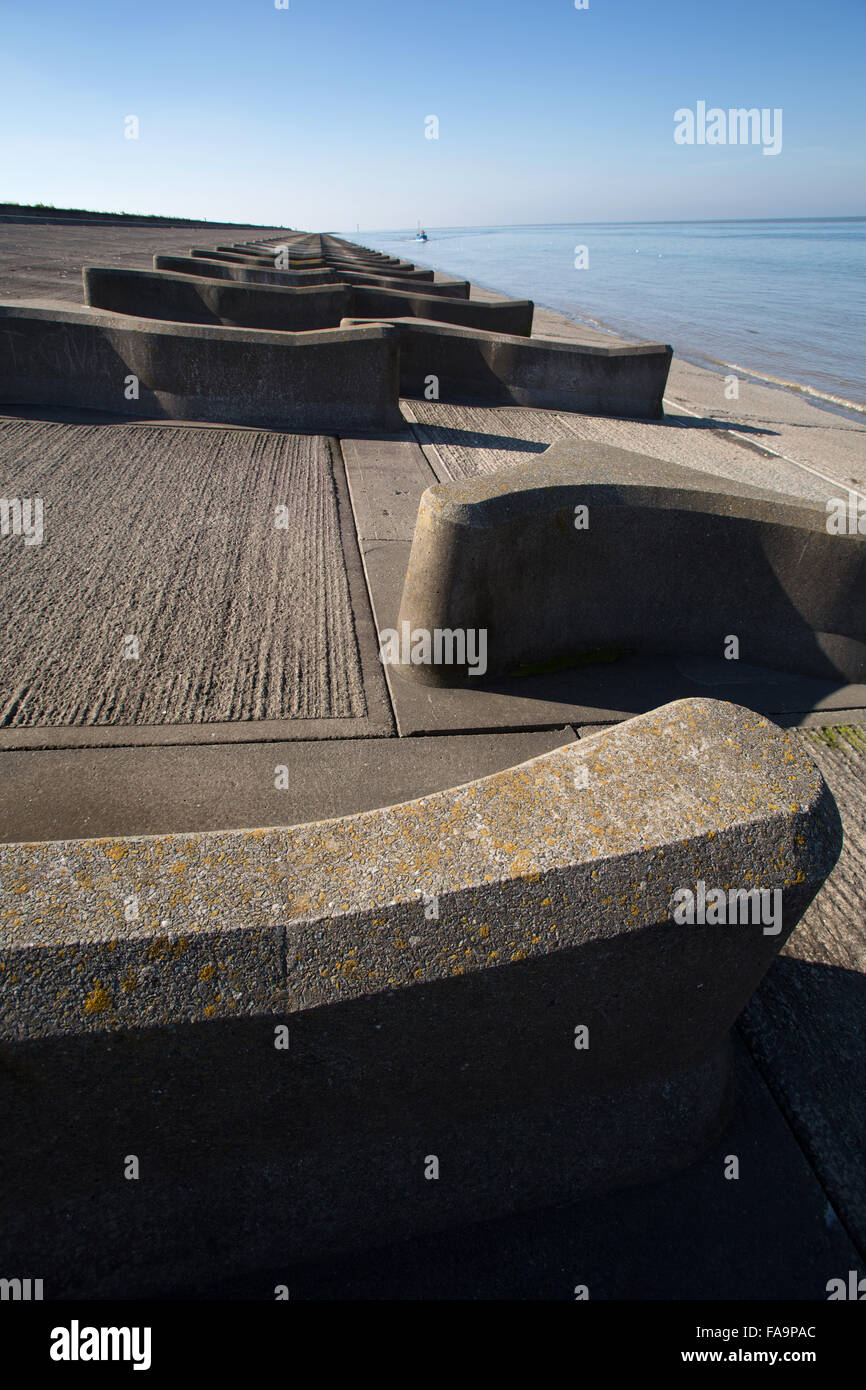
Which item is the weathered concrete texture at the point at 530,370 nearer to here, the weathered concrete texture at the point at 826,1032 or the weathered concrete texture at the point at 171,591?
the weathered concrete texture at the point at 171,591

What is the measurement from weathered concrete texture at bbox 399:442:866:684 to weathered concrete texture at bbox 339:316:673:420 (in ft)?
21.8

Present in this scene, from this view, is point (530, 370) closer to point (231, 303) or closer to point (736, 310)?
point (231, 303)

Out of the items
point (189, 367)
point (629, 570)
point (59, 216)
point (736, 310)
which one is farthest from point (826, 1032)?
point (59, 216)

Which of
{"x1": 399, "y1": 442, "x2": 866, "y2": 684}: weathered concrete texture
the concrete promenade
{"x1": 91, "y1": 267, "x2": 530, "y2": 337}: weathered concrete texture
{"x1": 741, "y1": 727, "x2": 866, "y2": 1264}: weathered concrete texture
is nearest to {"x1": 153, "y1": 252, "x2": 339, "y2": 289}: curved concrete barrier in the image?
{"x1": 91, "y1": 267, "x2": 530, "y2": 337}: weathered concrete texture

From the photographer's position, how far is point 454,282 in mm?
16000

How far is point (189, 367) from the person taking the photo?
27.1 feet

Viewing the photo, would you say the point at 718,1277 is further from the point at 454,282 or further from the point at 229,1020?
the point at 454,282

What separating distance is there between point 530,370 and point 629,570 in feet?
24.3

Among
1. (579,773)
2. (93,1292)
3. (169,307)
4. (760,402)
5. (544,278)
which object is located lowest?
(93,1292)

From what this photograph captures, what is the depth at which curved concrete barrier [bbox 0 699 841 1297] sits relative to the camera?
5.25 feet

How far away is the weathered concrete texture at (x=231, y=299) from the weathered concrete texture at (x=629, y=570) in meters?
8.89

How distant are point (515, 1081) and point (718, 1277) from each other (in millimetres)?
735

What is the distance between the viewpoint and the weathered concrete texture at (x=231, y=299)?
450 inches
